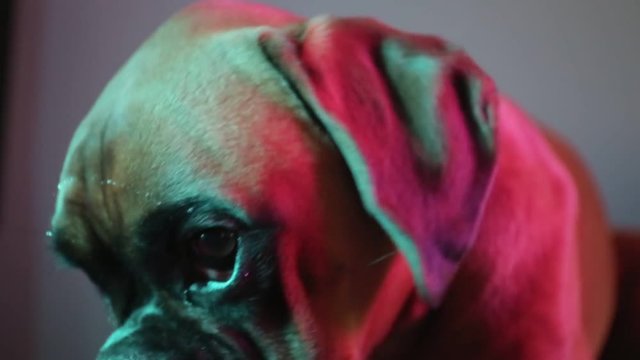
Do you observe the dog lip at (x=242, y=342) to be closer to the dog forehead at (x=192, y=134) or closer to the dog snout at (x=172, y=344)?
the dog snout at (x=172, y=344)

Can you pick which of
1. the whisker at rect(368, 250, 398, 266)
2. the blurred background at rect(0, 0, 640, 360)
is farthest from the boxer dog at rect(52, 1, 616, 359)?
the blurred background at rect(0, 0, 640, 360)

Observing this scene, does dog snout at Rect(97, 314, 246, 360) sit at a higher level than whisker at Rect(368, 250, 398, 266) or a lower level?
higher

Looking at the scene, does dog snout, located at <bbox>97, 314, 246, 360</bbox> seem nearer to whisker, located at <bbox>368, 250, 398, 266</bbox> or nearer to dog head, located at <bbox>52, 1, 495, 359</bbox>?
dog head, located at <bbox>52, 1, 495, 359</bbox>

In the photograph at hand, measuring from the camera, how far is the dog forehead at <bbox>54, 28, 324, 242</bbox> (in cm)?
75

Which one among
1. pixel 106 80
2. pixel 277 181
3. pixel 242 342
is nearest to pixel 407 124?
pixel 277 181

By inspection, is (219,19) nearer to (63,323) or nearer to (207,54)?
(207,54)

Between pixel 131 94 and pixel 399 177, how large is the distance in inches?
8.8

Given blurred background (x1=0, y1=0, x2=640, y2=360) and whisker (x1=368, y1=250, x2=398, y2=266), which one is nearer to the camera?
whisker (x1=368, y1=250, x2=398, y2=266)

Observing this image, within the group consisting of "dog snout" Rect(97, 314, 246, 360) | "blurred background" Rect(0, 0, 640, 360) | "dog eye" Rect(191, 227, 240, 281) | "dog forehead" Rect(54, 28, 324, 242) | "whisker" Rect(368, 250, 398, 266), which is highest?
"dog forehead" Rect(54, 28, 324, 242)

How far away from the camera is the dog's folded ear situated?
0.74m

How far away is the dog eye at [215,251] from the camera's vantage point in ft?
2.46

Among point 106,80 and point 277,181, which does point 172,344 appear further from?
point 106,80

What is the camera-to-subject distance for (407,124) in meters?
0.76

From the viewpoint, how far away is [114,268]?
Answer: 827mm
